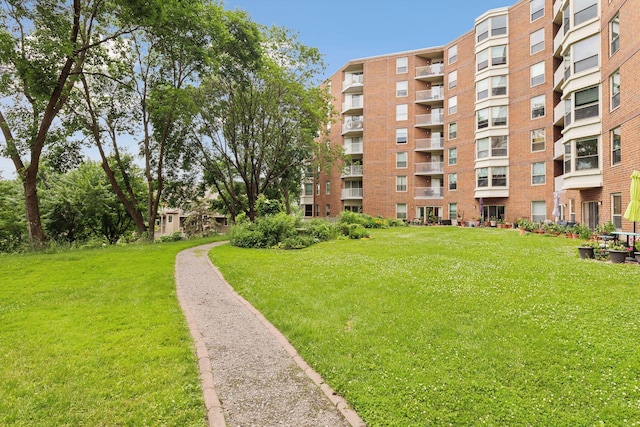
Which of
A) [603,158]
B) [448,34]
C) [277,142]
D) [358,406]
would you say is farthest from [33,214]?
[448,34]

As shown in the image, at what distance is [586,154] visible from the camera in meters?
18.6

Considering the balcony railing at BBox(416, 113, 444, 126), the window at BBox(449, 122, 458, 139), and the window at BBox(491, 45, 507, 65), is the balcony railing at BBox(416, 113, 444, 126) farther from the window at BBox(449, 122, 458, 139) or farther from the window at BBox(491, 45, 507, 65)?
the window at BBox(491, 45, 507, 65)

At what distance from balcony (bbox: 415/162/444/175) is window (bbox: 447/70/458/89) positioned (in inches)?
316

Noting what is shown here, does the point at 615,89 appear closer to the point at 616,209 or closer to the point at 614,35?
the point at 614,35

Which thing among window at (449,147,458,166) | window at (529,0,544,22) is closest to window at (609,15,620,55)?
window at (529,0,544,22)

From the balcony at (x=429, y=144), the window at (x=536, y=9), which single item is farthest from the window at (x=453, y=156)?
the window at (x=536, y=9)

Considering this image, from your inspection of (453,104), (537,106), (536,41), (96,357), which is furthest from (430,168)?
(96,357)

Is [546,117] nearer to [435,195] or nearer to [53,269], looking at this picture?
[435,195]

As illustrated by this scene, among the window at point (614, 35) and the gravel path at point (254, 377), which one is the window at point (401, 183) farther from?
the gravel path at point (254, 377)

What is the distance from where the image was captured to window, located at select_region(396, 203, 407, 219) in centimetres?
3819

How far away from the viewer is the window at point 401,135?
127 feet

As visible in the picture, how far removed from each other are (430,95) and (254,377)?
38768mm

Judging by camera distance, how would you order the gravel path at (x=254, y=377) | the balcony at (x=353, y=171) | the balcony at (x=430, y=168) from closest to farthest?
the gravel path at (x=254, y=377) < the balcony at (x=430, y=168) < the balcony at (x=353, y=171)

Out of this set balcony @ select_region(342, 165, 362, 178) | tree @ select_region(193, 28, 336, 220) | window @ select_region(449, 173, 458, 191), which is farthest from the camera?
balcony @ select_region(342, 165, 362, 178)
